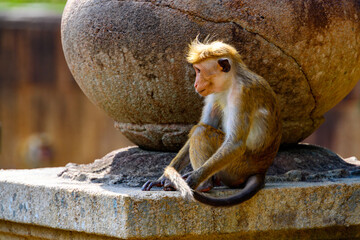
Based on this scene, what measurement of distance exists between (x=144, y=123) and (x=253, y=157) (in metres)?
1.06

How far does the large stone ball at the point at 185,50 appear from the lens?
13.4 feet

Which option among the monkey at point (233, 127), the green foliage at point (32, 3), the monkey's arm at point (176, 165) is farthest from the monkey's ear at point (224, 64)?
the green foliage at point (32, 3)

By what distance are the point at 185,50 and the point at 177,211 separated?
1.15 m

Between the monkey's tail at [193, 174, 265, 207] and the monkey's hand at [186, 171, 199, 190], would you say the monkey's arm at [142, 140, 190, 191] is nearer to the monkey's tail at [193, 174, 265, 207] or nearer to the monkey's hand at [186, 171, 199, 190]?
the monkey's hand at [186, 171, 199, 190]

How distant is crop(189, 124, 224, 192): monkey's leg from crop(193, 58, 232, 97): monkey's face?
0.25m

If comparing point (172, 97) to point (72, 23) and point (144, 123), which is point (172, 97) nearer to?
point (144, 123)

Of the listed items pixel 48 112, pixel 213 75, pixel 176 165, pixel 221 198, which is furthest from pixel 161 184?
pixel 48 112

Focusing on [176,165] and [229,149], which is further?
[176,165]

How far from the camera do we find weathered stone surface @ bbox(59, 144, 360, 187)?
4.10 metres

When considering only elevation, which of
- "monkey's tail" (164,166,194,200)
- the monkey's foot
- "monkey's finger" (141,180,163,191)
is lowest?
"monkey's finger" (141,180,163,191)

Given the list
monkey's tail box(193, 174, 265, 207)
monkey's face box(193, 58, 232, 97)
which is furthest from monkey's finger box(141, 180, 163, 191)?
monkey's face box(193, 58, 232, 97)

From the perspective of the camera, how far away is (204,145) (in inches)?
144

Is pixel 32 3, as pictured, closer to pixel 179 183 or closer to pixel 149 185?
pixel 149 185

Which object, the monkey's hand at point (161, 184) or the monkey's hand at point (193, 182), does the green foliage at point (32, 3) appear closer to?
the monkey's hand at point (161, 184)
